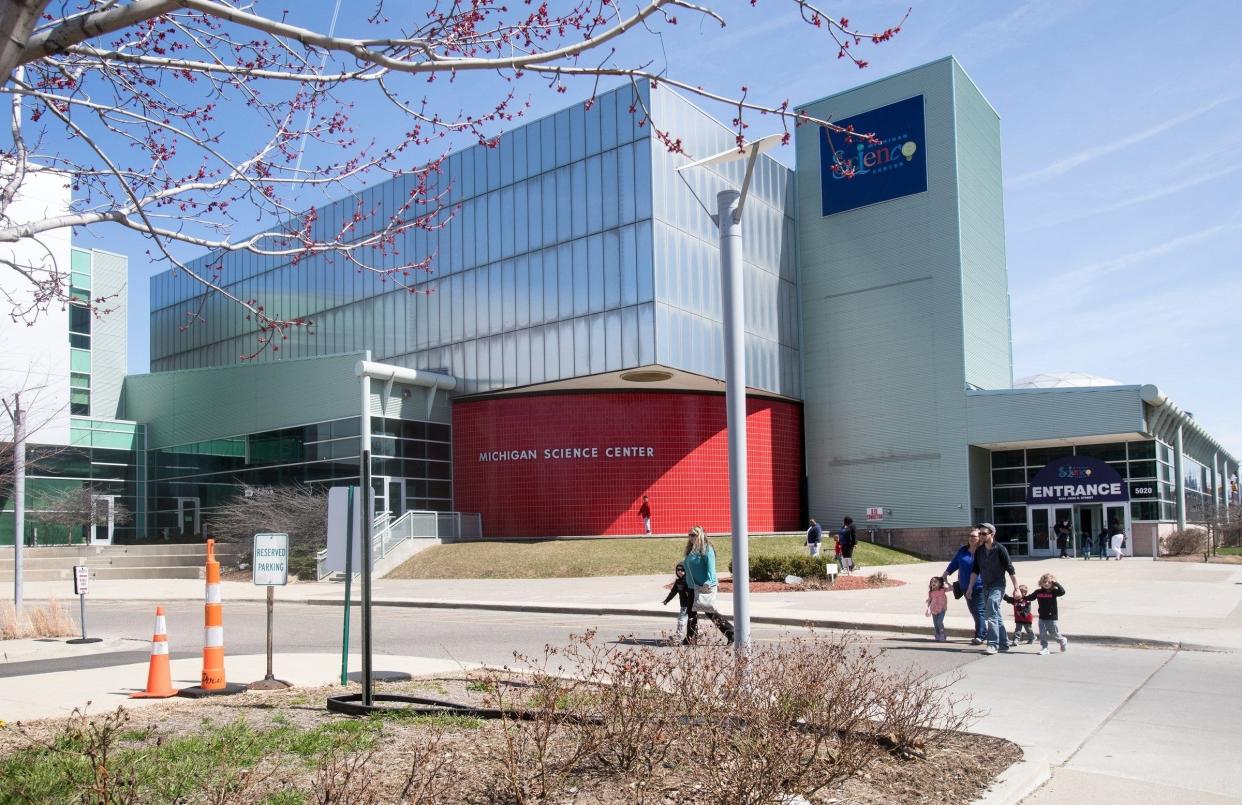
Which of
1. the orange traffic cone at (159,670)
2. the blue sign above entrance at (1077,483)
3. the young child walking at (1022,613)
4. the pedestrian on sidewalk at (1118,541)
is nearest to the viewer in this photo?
the orange traffic cone at (159,670)

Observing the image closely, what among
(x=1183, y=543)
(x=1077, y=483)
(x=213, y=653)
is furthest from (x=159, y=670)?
(x=1183, y=543)

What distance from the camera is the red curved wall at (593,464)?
4228 centimetres

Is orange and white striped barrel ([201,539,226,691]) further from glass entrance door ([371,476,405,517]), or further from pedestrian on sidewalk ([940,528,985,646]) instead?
glass entrance door ([371,476,405,517])

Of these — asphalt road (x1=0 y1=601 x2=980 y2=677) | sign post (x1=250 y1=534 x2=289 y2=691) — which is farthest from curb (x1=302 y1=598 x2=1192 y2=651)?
sign post (x1=250 y1=534 x2=289 y2=691)

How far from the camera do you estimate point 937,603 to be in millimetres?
15312

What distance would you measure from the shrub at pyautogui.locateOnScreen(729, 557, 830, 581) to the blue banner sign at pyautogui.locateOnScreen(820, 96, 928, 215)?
23.7 m

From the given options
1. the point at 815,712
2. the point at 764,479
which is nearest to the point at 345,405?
the point at 764,479

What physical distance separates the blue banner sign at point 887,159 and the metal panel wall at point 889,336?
0.37m

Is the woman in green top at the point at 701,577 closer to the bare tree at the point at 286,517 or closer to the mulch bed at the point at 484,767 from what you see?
the mulch bed at the point at 484,767

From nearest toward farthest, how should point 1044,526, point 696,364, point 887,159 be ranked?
point 696,364 → point 1044,526 → point 887,159

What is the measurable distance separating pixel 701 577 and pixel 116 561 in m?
35.0

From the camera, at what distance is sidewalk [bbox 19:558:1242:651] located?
56.3 feet

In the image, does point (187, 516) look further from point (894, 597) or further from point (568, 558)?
point (894, 597)

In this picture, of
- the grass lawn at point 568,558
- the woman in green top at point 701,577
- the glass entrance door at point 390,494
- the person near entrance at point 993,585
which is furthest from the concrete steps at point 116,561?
the person near entrance at point 993,585
